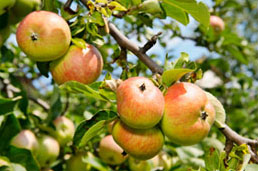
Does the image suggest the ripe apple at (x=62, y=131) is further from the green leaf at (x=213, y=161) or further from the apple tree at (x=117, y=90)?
the green leaf at (x=213, y=161)

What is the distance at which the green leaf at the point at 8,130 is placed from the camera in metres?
1.36

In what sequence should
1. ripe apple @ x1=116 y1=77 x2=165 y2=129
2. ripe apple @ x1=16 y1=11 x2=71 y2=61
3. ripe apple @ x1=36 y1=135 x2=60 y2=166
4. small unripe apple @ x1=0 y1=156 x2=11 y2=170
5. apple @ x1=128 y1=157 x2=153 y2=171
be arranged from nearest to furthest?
ripe apple @ x1=116 y1=77 x2=165 y2=129 < ripe apple @ x1=16 y1=11 x2=71 y2=61 < small unripe apple @ x1=0 y1=156 x2=11 y2=170 < ripe apple @ x1=36 y1=135 x2=60 y2=166 < apple @ x1=128 y1=157 x2=153 y2=171

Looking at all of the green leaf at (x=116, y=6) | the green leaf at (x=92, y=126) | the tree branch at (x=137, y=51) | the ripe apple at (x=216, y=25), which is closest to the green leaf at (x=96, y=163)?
the green leaf at (x=92, y=126)

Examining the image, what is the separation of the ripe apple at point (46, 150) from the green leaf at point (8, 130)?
14 centimetres

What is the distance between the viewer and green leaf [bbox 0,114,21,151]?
136 cm

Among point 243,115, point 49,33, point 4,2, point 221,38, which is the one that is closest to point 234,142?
point 49,33

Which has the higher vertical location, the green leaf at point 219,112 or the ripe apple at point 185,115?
the ripe apple at point 185,115

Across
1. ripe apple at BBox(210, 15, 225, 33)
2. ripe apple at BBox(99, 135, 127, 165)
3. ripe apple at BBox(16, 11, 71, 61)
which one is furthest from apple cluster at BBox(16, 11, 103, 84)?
ripe apple at BBox(210, 15, 225, 33)

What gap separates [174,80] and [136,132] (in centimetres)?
18

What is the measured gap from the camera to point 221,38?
2.21 m

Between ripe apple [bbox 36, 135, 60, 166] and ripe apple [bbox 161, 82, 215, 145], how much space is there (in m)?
0.69

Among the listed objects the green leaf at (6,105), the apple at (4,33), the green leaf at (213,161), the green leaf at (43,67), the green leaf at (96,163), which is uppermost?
the apple at (4,33)

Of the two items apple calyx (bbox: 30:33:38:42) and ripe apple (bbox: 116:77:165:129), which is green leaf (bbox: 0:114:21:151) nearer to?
apple calyx (bbox: 30:33:38:42)

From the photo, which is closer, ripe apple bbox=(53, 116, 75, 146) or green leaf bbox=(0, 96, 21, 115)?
green leaf bbox=(0, 96, 21, 115)
